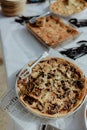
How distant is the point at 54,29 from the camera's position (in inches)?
42.4

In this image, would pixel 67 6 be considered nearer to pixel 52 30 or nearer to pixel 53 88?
pixel 52 30

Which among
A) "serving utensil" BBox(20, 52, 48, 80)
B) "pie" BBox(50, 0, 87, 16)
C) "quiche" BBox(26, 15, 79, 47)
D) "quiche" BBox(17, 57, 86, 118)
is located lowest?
"quiche" BBox(17, 57, 86, 118)

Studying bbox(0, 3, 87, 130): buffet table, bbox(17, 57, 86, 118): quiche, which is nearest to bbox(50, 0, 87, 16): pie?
bbox(0, 3, 87, 130): buffet table

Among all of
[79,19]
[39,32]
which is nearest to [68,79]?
[39,32]

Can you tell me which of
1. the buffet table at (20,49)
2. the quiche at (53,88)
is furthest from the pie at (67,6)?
the quiche at (53,88)

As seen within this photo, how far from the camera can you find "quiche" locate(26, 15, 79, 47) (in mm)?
1023

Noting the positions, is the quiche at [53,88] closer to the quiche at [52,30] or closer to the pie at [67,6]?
the quiche at [52,30]

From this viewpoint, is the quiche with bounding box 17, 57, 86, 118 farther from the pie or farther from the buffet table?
the pie

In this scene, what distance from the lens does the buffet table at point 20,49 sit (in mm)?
784

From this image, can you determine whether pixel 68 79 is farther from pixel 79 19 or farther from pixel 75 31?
pixel 79 19

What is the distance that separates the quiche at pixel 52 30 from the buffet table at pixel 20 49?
0.11 feet

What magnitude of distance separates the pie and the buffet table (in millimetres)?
29

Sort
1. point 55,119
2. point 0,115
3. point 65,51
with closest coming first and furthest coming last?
1. point 55,119
2. point 65,51
3. point 0,115

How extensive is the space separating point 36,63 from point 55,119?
0.73 ft
